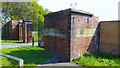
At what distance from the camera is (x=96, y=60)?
1003cm

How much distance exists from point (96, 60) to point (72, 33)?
1.86 metres

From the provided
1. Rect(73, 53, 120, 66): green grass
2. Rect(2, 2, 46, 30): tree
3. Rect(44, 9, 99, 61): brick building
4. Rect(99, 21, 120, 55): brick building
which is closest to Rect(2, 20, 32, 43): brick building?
Rect(2, 2, 46, 30): tree

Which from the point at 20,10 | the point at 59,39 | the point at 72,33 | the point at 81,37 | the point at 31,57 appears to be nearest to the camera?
the point at 72,33

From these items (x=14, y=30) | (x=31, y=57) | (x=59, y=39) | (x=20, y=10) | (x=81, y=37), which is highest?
(x=20, y=10)

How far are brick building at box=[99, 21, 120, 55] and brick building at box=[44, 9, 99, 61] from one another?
0.36m

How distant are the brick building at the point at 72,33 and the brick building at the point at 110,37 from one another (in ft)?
1.17

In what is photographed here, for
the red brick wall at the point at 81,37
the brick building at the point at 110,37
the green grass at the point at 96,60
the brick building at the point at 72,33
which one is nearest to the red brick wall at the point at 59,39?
the brick building at the point at 72,33

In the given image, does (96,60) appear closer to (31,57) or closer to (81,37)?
(81,37)

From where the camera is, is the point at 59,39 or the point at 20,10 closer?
the point at 59,39

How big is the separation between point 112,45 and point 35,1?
27.0m

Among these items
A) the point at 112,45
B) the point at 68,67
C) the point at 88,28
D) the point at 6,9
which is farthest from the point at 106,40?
the point at 6,9

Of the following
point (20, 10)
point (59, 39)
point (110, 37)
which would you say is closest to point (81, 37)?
point (59, 39)

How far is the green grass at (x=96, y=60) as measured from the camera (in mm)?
9375

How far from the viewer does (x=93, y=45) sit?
11734 mm
